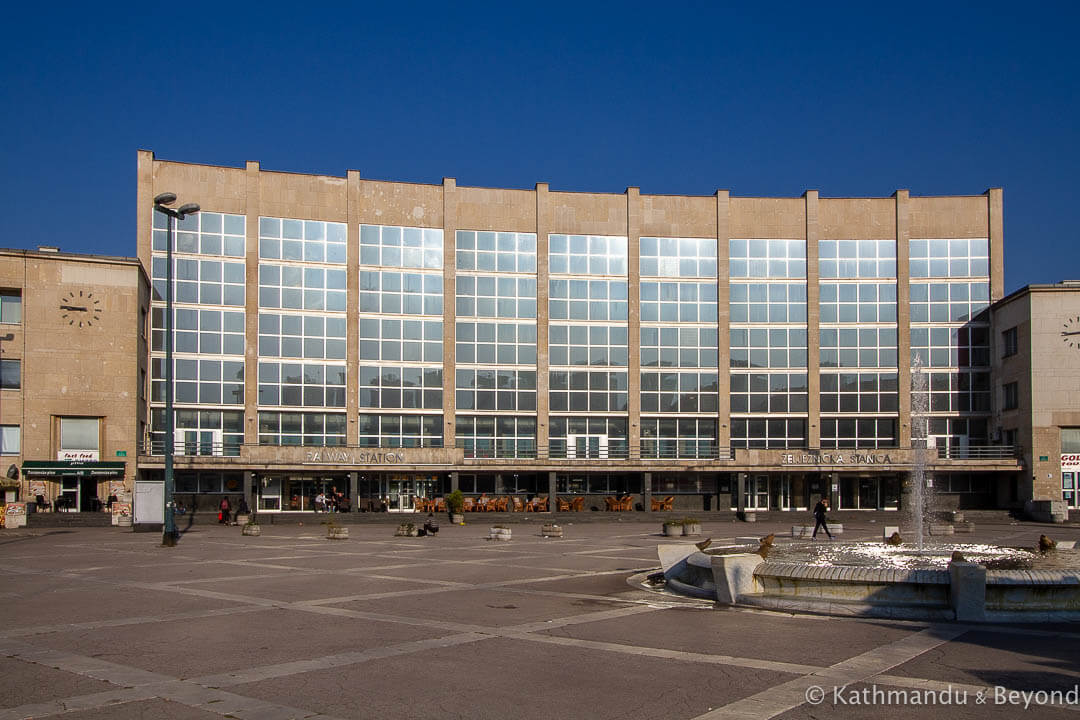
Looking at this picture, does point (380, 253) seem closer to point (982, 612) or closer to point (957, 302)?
point (957, 302)

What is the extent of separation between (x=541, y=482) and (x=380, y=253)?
17408 mm

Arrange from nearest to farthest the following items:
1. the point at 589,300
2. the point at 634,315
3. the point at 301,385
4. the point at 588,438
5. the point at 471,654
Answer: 1. the point at 471,654
2. the point at 301,385
3. the point at 588,438
4. the point at 634,315
5. the point at 589,300

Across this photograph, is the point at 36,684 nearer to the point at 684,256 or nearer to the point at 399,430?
the point at 399,430

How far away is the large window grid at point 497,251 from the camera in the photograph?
6253 centimetres

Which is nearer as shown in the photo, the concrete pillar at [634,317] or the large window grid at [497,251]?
the large window grid at [497,251]

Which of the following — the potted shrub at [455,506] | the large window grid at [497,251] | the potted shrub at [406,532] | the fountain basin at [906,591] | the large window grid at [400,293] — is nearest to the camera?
the fountain basin at [906,591]

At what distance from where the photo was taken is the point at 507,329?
62.8 metres

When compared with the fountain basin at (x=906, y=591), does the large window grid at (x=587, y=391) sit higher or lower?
higher

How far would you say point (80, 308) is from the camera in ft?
172

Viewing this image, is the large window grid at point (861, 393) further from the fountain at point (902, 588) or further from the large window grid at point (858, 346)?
the fountain at point (902, 588)

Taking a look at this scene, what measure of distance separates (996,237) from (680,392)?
2294 cm

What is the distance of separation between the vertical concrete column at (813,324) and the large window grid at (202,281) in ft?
117

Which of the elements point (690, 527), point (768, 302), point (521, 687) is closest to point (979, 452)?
point (768, 302)

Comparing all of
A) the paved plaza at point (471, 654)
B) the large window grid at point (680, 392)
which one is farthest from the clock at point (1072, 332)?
the paved plaza at point (471, 654)
